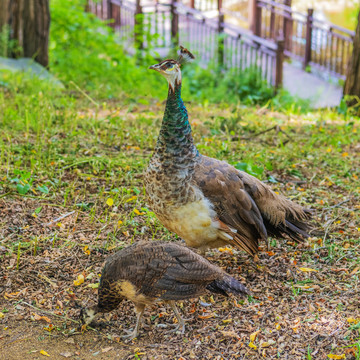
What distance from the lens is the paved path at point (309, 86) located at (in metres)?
11.7

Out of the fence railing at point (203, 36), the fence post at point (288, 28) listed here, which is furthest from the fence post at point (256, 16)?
the fence post at point (288, 28)

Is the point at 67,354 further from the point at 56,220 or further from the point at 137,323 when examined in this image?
the point at 56,220

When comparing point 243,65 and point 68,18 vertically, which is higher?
point 68,18

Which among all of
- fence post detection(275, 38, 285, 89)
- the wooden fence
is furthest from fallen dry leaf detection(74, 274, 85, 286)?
the wooden fence

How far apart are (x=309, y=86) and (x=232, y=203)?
9147mm

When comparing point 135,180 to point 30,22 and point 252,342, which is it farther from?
point 30,22

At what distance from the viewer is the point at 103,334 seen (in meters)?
3.45

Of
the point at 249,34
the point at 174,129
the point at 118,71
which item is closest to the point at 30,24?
the point at 118,71

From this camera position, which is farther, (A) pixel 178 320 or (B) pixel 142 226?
(B) pixel 142 226

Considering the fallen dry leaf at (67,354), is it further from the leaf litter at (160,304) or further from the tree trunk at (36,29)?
the tree trunk at (36,29)

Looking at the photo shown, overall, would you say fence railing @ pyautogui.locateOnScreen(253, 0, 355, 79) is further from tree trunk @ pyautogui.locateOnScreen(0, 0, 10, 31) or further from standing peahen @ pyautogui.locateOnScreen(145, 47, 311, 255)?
standing peahen @ pyautogui.locateOnScreen(145, 47, 311, 255)

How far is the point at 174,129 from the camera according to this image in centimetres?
A: 400

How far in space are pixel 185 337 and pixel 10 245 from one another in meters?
1.70

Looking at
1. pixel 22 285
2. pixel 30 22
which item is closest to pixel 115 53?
pixel 30 22
